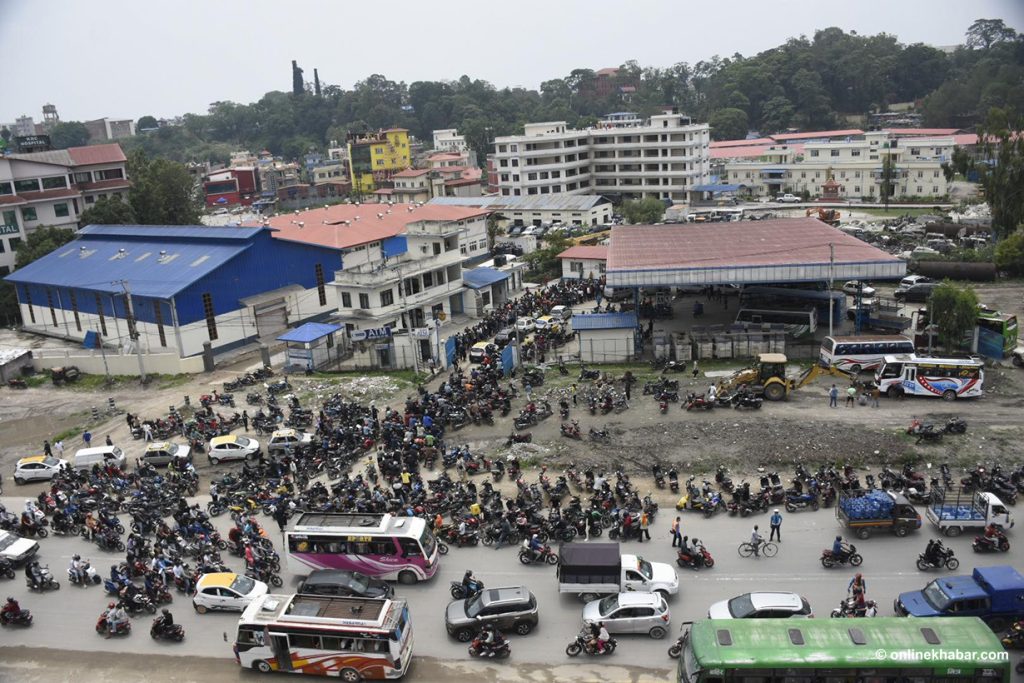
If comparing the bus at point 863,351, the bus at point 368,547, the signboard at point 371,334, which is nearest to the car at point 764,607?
the bus at point 368,547

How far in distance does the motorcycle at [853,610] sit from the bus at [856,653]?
8.65 ft

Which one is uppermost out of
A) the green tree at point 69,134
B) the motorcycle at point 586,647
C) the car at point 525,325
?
the green tree at point 69,134

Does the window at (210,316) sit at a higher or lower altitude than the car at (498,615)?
higher

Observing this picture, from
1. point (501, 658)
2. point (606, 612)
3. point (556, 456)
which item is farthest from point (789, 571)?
point (556, 456)

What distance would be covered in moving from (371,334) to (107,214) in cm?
3575

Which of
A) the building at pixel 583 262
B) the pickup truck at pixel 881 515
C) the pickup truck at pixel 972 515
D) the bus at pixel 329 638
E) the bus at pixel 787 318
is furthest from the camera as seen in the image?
the building at pixel 583 262

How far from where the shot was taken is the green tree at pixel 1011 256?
4822 centimetres

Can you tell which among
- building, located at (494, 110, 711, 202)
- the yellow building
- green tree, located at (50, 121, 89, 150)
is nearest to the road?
building, located at (494, 110, 711, 202)

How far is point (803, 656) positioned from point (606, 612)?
4863 mm

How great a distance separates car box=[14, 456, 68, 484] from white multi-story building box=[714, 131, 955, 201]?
7902 centimetres

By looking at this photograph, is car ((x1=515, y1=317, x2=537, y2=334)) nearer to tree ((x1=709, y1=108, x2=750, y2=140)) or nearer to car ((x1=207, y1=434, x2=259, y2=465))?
car ((x1=207, y1=434, x2=259, y2=465))

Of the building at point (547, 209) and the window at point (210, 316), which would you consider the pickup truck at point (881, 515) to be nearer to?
the window at point (210, 316)

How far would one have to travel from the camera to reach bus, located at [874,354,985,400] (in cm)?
2917

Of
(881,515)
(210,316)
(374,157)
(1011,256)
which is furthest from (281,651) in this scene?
(374,157)
